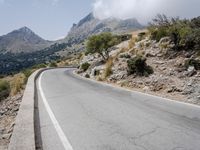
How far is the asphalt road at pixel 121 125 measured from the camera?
6805mm

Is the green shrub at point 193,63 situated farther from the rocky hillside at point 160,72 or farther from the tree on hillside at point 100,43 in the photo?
the tree on hillside at point 100,43

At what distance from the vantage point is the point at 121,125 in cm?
857

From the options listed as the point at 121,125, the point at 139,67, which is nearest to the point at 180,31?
the point at 139,67

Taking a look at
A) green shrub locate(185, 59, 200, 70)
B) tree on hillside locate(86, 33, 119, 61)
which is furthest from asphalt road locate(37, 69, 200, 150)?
tree on hillside locate(86, 33, 119, 61)

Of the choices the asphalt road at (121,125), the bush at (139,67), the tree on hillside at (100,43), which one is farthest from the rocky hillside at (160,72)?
the tree on hillside at (100,43)

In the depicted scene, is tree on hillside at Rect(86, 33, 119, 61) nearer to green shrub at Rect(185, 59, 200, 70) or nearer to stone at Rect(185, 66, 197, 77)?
green shrub at Rect(185, 59, 200, 70)

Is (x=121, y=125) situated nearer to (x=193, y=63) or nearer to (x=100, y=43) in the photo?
(x=193, y=63)

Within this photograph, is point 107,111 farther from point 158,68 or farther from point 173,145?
point 158,68

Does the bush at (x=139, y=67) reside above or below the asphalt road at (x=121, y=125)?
above

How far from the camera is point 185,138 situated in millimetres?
6918

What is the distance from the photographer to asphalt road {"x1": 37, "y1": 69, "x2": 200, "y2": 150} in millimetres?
6805

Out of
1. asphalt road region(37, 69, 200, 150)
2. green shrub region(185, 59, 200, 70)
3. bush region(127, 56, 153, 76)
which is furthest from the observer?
bush region(127, 56, 153, 76)

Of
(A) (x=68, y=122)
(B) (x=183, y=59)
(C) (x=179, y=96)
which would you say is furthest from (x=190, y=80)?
(A) (x=68, y=122)

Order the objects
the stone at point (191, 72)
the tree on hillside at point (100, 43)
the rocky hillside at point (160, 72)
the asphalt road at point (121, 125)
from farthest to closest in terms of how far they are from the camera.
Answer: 1. the tree on hillside at point (100, 43)
2. the stone at point (191, 72)
3. the rocky hillside at point (160, 72)
4. the asphalt road at point (121, 125)
